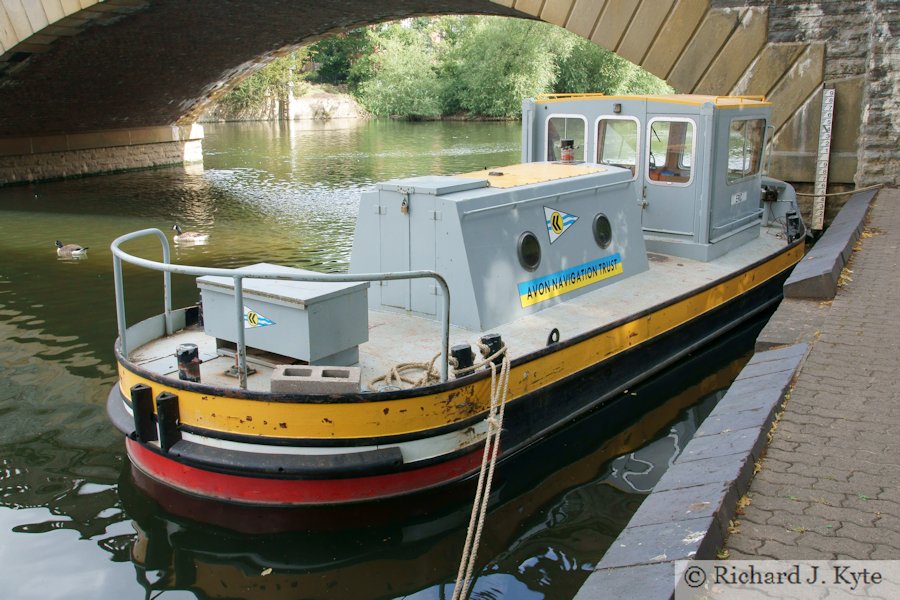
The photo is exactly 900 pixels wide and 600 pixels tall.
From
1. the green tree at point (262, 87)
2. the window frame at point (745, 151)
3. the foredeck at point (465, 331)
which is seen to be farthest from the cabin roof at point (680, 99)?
the green tree at point (262, 87)

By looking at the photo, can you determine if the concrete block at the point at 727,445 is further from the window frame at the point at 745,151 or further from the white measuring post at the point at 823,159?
the white measuring post at the point at 823,159

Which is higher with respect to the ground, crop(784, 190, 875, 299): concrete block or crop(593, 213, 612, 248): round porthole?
crop(593, 213, 612, 248): round porthole

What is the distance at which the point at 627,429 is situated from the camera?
8.25 m

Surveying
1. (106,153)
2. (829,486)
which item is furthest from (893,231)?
(106,153)

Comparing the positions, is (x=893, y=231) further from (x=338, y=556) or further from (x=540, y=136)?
(x=338, y=556)

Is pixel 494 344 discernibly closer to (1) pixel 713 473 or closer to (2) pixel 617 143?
(1) pixel 713 473

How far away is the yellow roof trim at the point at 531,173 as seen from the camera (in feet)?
A: 27.8

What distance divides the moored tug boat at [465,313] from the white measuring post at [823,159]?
305 centimetres

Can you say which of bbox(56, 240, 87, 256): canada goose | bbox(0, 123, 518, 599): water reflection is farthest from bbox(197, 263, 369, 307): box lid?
bbox(56, 240, 87, 256): canada goose

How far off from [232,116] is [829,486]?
53.3 meters

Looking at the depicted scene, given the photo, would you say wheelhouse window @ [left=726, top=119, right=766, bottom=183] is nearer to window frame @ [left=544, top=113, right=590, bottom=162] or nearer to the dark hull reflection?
window frame @ [left=544, top=113, right=590, bottom=162]

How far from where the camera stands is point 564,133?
1078cm

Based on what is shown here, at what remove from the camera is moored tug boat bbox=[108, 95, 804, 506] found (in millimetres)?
6074

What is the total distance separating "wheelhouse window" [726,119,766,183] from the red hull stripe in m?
5.83
